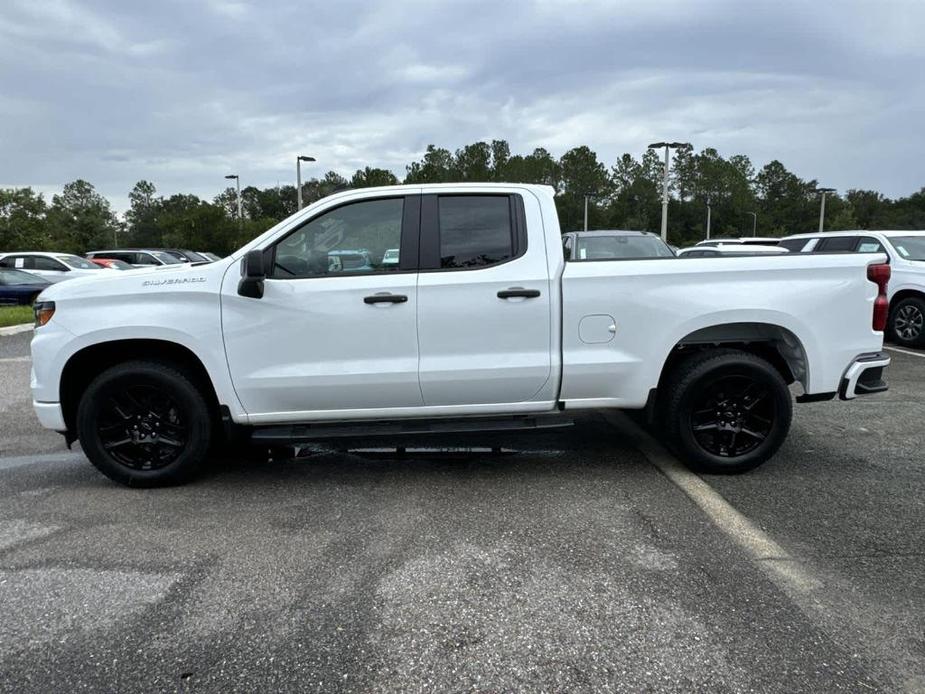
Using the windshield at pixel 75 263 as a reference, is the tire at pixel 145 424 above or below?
below

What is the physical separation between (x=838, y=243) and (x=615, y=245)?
3872 mm

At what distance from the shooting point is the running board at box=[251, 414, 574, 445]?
4.24 meters

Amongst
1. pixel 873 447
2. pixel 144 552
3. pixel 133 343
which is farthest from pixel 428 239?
pixel 873 447

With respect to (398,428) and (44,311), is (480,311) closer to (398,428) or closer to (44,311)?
(398,428)

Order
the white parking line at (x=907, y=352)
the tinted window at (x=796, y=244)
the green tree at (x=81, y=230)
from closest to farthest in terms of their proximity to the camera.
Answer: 1. the white parking line at (x=907, y=352)
2. the tinted window at (x=796, y=244)
3. the green tree at (x=81, y=230)

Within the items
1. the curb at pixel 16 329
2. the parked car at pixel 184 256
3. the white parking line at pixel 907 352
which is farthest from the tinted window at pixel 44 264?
the white parking line at pixel 907 352

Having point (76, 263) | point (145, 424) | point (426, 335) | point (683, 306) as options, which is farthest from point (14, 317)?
point (683, 306)

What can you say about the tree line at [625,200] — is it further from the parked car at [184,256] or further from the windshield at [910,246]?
the windshield at [910,246]

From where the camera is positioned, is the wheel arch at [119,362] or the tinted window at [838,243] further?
the tinted window at [838,243]

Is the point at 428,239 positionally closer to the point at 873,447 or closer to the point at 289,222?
the point at 289,222

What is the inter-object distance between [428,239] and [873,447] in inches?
149

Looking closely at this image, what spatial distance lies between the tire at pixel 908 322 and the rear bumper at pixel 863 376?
261 inches

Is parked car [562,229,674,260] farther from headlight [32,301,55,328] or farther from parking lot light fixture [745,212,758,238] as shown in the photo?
parking lot light fixture [745,212,758,238]

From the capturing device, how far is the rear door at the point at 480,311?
4.19 meters
